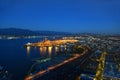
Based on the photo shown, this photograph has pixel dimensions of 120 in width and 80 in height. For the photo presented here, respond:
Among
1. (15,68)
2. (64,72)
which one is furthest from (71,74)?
(15,68)

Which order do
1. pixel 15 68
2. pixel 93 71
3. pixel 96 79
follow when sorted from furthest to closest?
pixel 15 68
pixel 93 71
pixel 96 79

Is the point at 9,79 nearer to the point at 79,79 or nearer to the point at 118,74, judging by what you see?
the point at 79,79

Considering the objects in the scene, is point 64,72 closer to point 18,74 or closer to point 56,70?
point 56,70

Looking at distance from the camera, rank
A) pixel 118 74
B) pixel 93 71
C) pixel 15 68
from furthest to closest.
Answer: pixel 15 68 < pixel 93 71 < pixel 118 74

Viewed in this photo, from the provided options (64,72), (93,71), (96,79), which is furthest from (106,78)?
(64,72)

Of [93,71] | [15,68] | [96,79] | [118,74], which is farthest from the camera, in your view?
[15,68]

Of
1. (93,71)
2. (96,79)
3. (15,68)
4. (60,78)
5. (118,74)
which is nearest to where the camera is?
(96,79)

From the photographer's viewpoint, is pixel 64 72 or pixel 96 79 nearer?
pixel 96 79

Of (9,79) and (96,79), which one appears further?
(9,79)

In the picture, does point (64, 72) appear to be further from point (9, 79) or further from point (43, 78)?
point (9, 79)
